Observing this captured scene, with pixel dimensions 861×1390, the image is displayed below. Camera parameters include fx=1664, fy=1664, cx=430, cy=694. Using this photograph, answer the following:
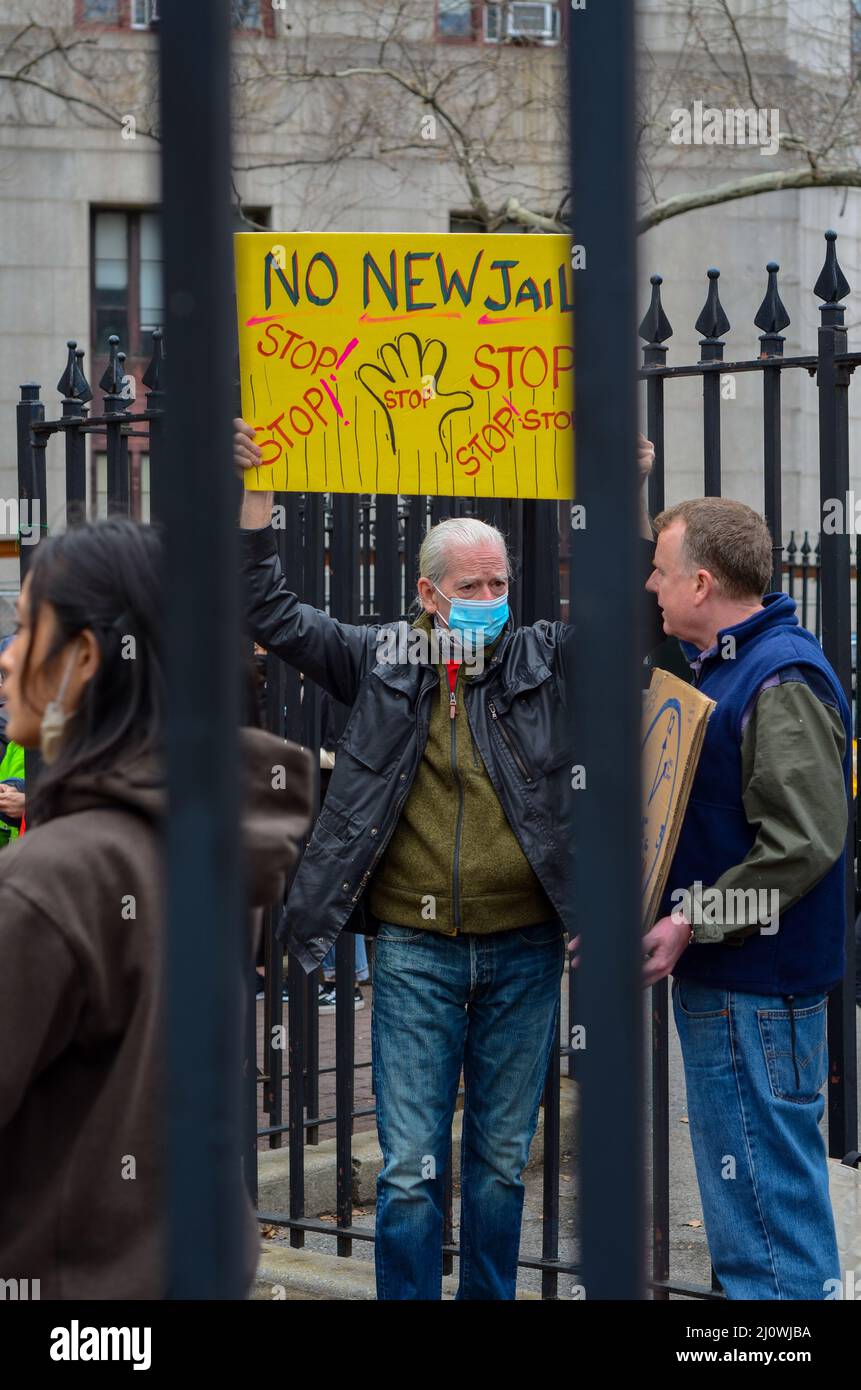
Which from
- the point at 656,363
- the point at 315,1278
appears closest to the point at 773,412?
the point at 656,363

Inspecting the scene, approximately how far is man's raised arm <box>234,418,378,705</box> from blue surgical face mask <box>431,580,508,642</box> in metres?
0.26

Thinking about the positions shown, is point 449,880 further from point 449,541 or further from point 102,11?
point 102,11

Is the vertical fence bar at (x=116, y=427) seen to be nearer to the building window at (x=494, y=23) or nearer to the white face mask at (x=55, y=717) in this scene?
the white face mask at (x=55, y=717)

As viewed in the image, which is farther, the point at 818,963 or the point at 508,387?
the point at 508,387

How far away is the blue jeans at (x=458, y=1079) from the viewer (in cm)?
395

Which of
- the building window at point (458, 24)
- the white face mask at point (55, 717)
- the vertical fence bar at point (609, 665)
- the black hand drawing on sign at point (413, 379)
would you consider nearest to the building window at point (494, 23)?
the building window at point (458, 24)

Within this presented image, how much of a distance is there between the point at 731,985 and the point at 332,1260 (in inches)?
77.4

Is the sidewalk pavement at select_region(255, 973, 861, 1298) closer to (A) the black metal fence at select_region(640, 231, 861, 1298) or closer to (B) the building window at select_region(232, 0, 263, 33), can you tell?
(A) the black metal fence at select_region(640, 231, 861, 1298)

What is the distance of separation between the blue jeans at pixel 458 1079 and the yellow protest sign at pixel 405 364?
115 cm

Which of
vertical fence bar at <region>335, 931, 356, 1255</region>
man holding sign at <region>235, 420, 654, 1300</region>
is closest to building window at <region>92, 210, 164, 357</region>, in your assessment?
vertical fence bar at <region>335, 931, 356, 1255</region>

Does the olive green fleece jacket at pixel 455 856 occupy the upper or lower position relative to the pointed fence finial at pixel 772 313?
lower
